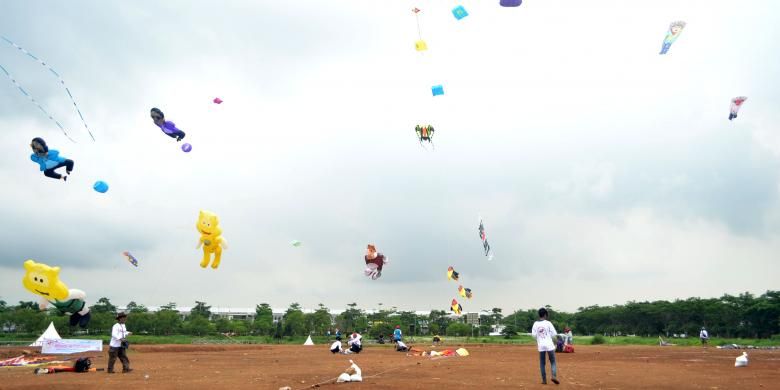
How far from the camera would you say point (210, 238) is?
16.1m

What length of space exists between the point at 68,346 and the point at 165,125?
16.0 metres

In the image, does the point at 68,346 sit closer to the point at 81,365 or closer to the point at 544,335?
the point at 81,365

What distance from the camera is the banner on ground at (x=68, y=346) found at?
952 inches

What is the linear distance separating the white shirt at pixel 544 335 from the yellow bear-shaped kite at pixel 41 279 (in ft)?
36.0

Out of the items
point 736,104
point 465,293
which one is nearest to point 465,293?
point 465,293

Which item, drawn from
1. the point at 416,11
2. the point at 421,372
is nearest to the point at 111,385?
the point at 421,372

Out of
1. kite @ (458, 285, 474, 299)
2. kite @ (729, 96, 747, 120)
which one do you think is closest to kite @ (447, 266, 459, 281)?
kite @ (458, 285, 474, 299)

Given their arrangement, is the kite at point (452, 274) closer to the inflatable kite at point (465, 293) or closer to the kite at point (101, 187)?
the inflatable kite at point (465, 293)

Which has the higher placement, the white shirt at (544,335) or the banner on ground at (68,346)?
the white shirt at (544,335)

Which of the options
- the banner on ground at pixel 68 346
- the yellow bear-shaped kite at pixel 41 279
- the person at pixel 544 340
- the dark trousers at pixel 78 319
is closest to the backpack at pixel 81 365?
the dark trousers at pixel 78 319

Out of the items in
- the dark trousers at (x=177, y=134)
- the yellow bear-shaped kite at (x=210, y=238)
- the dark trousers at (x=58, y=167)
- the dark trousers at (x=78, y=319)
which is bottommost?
the dark trousers at (x=78, y=319)

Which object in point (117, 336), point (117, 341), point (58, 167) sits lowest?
point (117, 341)

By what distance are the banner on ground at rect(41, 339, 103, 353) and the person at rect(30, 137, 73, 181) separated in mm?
14896

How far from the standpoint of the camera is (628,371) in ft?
46.3
